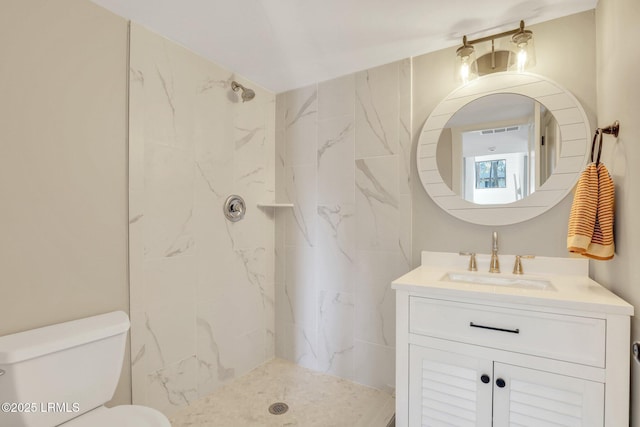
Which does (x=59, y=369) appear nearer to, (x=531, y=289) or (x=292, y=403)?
(x=292, y=403)

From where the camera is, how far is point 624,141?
3.87 ft

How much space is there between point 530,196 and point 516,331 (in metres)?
0.78

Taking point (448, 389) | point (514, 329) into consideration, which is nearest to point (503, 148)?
point (514, 329)

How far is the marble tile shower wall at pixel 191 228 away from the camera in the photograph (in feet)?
5.45

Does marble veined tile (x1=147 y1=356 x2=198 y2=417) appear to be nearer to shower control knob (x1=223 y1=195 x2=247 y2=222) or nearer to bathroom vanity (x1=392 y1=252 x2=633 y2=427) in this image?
shower control knob (x1=223 y1=195 x2=247 y2=222)

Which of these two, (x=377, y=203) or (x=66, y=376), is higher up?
(x=377, y=203)

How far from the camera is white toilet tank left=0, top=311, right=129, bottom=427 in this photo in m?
1.09

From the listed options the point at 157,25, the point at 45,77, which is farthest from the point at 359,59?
the point at 45,77

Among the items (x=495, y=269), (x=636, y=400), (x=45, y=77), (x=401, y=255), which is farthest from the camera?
(x=401, y=255)

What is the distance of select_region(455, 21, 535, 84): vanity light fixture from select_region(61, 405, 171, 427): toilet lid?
2.23 m

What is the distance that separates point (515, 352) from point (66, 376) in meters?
1.75

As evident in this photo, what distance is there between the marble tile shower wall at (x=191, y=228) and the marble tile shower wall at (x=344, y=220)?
21 centimetres

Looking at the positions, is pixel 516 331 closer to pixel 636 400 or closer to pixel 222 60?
pixel 636 400

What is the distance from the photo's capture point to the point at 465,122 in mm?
1804
